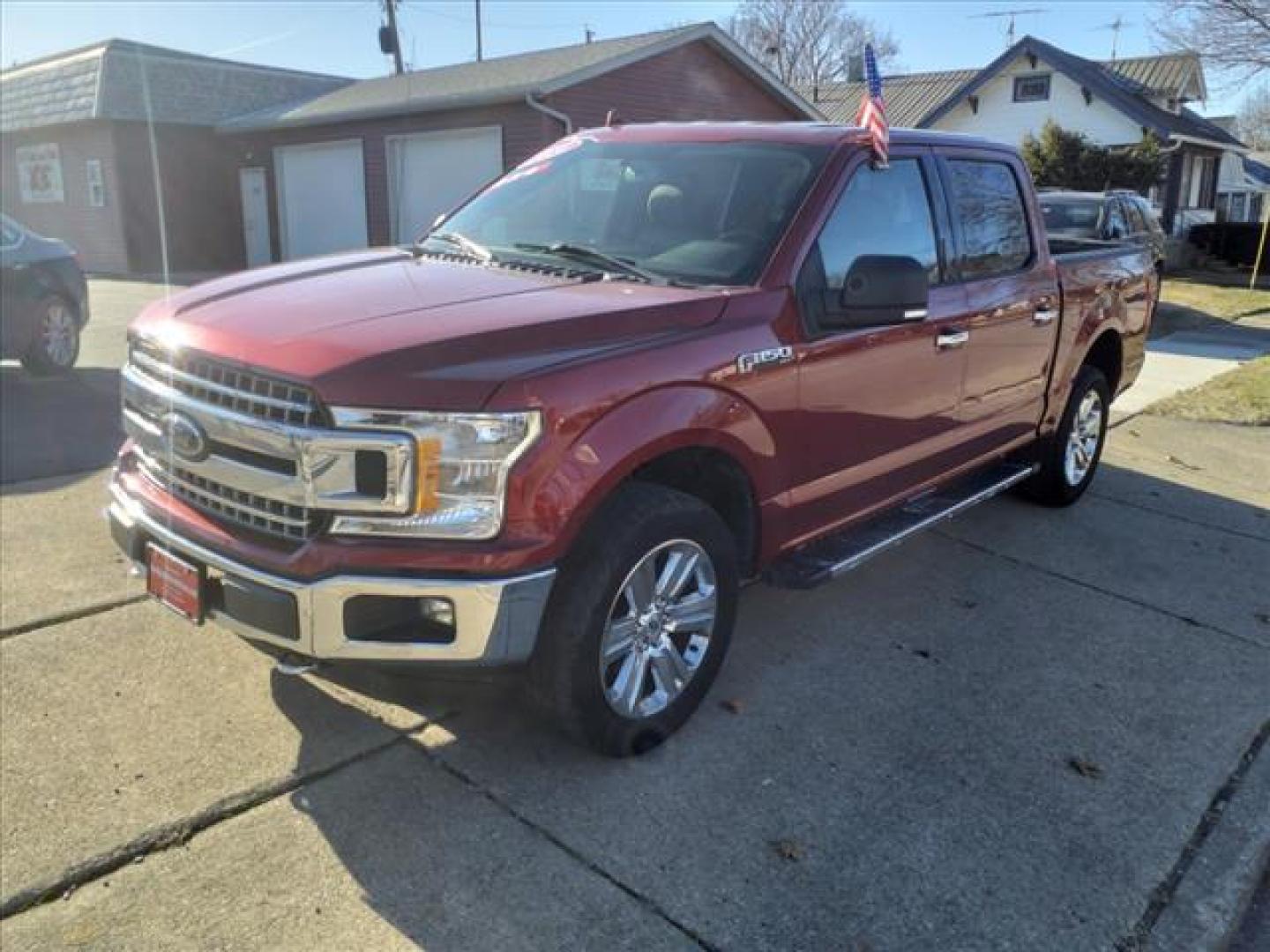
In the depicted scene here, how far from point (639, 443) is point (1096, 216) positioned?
1473cm

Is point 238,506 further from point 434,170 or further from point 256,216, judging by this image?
point 256,216

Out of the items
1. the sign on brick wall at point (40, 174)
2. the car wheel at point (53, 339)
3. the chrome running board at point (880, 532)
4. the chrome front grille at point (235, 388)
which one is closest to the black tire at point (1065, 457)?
the chrome running board at point (880, 532)

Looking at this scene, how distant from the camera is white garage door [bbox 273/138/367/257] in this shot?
61.8 ft

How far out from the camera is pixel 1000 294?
4.84 m

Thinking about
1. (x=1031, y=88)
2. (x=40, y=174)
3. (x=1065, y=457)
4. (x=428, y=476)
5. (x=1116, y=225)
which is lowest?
(x=1065, y=457)

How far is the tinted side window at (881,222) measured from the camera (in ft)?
12.6

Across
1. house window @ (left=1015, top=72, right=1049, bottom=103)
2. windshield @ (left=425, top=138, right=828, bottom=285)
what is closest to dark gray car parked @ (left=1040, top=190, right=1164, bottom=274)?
windshield @ (left=425, top=138, right=828, bottom=285)

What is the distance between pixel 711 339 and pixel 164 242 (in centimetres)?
2048

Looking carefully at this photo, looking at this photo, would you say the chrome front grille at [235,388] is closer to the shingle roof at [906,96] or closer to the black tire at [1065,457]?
the black tire at [1065,457]

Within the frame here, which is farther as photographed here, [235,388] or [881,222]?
[881,222]

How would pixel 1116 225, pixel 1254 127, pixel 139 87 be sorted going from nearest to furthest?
pixel 1116 225, pixel 139 87, pixel 1254 127

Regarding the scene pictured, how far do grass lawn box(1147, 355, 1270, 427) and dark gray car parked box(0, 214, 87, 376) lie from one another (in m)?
9.77

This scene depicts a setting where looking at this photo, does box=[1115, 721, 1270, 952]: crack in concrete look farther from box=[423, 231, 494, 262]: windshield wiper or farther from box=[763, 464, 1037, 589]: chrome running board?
box=[423, 231, 494, 262]: windshield wiper

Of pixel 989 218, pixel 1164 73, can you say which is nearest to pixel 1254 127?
pixel 1164 73
